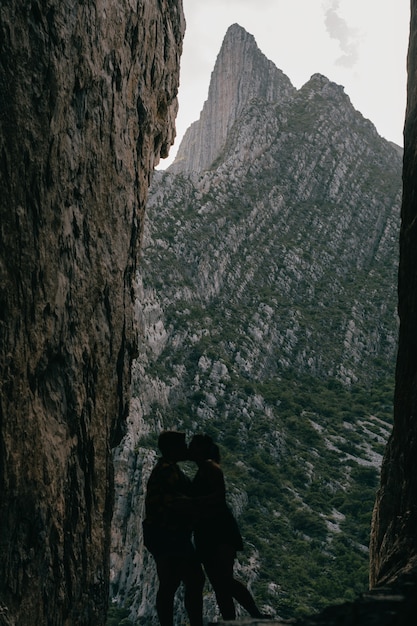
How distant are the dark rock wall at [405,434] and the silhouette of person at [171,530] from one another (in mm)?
2525

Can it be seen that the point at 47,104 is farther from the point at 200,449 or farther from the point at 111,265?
the point at 200,449

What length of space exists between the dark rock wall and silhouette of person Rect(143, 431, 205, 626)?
2.53 m

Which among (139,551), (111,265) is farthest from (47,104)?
(139,551)

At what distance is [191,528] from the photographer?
8820 millimetres

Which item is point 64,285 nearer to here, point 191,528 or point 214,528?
point 191,528

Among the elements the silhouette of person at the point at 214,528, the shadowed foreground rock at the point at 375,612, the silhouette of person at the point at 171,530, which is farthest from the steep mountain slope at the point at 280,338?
the shadowed foreground rock at the point at 375,612

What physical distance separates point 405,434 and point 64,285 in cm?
683

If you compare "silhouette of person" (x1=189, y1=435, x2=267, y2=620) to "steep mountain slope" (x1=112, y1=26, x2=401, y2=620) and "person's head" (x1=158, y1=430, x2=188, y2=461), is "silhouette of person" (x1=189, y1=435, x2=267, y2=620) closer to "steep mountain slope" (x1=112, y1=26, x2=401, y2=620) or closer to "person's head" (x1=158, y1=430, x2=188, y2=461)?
"person's head" (x1=158, y1=430, x2=188, y2=461)

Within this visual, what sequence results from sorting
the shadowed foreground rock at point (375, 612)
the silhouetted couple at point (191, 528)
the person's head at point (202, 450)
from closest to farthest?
the shadowed foreground rock at point (375, 612) → the silhouetted couple at point (191, 528) → the person's head at point (202, 450)

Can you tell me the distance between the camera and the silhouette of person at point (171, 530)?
8723 millimetres

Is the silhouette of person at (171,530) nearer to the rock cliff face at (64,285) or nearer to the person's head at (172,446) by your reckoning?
the person's head at (172,446)

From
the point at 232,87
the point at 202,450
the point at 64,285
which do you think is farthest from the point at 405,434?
the point at 232,87

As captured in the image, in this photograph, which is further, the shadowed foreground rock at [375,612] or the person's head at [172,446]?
the person's head at [172,446]

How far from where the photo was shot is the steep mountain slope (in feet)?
210
